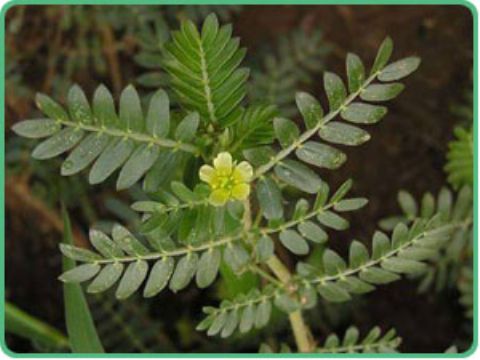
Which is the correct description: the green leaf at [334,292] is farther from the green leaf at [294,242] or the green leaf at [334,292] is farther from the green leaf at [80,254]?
the green leaf at [80,254]

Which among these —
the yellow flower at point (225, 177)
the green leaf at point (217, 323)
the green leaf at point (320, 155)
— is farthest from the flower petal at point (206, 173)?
the green leaf at point (217, 323)

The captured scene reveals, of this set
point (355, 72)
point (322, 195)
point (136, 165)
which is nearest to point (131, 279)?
point (136, 165)

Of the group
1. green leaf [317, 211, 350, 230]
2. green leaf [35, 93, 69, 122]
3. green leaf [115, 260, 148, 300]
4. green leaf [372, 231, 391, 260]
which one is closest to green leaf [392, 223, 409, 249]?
green leaf [372, 231, 391, 260]

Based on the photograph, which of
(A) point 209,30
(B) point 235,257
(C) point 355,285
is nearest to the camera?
(A) point 209,30

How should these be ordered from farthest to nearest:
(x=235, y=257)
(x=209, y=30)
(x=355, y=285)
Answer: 1. (x=355, y=285)
2. (x=235, y=257)
3. (x=209, y=30)

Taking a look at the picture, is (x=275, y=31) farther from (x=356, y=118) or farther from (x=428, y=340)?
(x=356, y=118)

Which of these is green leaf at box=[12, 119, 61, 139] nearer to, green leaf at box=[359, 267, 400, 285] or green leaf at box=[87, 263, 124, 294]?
green leaf at box=[87, 263, 124, 294]

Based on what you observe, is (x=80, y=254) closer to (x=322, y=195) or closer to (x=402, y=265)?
(x=322, y=195)
